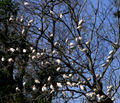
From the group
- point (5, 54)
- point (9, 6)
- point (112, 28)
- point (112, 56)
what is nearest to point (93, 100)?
point (112, 56)

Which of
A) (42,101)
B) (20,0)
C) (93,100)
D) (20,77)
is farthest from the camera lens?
(20,77)

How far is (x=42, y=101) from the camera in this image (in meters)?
7.67

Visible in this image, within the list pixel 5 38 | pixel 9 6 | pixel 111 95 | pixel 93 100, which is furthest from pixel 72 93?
pixel 9 6

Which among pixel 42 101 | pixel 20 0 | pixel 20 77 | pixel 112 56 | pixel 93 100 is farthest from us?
pixel 20 77

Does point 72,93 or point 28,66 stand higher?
point 28,66

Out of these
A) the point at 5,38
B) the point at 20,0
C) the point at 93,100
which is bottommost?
the point at 93,100

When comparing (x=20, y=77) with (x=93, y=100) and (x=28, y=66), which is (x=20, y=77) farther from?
(x=93, y=100)

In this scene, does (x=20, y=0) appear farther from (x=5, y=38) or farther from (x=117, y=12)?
(x=117, y=12)

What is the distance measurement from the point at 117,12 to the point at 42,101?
3.64 metres

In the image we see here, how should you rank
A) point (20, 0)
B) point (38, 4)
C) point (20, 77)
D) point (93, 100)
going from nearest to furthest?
1. point (93, 100)
2. point (38, 4)
3. point (20, 0)
4. point (20, 77)

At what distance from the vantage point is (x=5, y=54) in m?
9.24

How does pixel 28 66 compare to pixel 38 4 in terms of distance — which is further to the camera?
pixel 28 66

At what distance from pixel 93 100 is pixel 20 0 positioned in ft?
15.1

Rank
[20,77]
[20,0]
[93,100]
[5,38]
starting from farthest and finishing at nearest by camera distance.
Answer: [20,77], [5,38], [20,0], [93,100]
